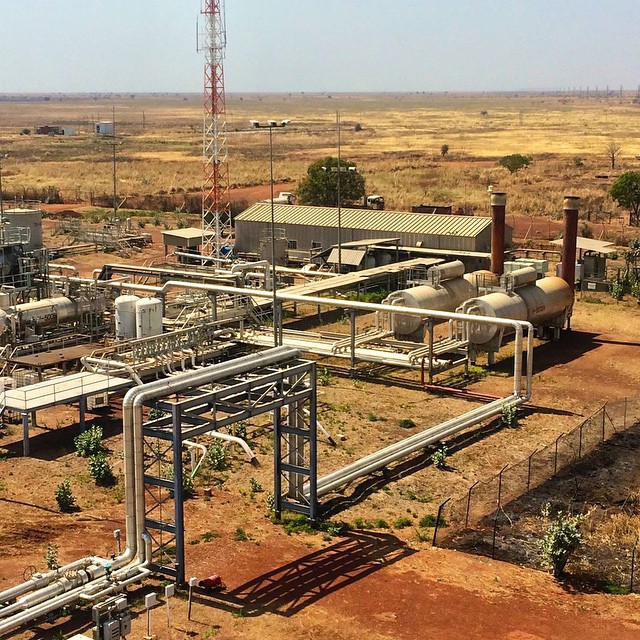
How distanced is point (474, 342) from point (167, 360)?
1102cm

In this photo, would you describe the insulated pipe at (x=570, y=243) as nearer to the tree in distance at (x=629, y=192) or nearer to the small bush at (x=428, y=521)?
the small bush at (x=428, y=521)

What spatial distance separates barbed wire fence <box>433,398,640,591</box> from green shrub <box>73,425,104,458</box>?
994 centimetres

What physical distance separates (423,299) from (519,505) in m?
15.3

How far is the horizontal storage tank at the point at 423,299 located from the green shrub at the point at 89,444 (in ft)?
44.5

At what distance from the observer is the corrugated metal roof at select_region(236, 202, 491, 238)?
5409 cm

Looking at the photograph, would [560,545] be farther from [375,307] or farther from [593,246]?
[593,246]

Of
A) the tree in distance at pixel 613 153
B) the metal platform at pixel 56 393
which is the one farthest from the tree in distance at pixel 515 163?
the metal platform at pixel 56 393

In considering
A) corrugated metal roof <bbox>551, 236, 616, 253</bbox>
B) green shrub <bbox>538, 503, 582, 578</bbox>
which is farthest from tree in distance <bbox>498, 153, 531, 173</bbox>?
green shrub <bbox>538, 503, 582, 578</bbox>

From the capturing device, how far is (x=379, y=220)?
57.6m

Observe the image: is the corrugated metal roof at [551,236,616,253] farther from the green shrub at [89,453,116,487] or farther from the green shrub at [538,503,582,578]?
the green shrub at [538,503,582,578]

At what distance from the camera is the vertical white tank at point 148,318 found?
37.1 metres

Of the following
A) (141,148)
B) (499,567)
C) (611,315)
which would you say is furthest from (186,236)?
(141,148)

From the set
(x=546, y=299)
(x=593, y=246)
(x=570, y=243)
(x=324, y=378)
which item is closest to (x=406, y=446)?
(x=324, y=378)

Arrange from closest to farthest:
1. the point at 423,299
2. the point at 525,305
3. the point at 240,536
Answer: the point at 240,536 → the point at 423,299 → the point at 525,305
